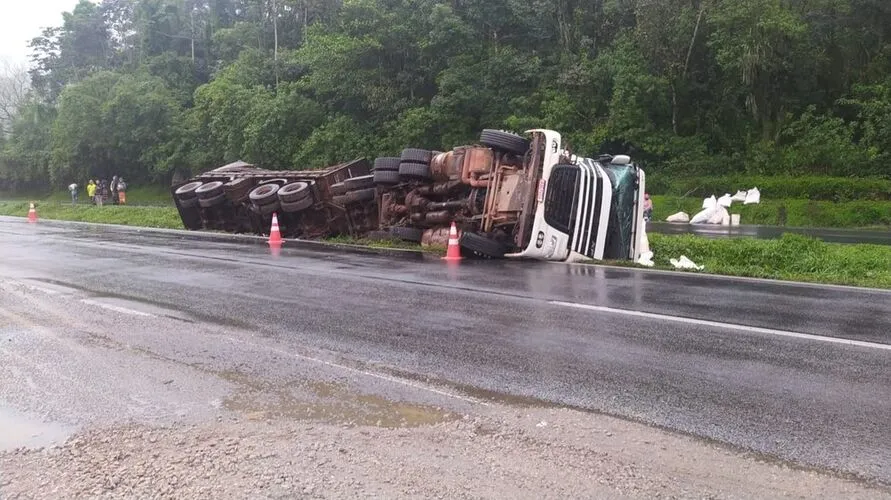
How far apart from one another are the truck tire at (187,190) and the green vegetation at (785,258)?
532 inches

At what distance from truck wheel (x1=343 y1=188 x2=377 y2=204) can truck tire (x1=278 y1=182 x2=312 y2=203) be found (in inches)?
45.5

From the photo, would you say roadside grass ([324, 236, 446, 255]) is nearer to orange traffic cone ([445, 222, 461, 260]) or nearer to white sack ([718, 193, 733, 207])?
orange traffic cone ([445, 222, 461, 260])

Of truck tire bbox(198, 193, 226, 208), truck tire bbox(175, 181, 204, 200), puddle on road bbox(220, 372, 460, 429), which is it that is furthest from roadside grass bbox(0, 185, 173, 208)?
puddle on road bbox(220, 372, 460, 429)

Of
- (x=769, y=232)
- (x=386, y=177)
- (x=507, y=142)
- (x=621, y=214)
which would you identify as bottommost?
(x=769, y=232)

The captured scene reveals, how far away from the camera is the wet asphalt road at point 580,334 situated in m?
4.80

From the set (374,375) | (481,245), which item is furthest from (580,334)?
(481,245)

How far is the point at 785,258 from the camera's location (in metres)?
13.2

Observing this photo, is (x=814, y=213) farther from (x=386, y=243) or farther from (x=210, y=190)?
(x=210, y=190)

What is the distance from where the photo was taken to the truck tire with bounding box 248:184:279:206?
62.1 feet

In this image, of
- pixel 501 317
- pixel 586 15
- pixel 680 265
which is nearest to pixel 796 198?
pixel 586 15

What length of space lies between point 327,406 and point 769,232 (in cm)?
1978

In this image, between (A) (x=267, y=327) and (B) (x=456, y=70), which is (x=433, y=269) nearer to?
(A) (x=267, y=327)

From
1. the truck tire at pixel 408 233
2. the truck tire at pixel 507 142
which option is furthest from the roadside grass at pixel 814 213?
the truck tire at pixel 507 142

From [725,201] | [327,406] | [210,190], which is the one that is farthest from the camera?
[725,201]
